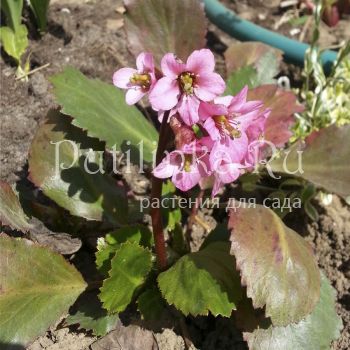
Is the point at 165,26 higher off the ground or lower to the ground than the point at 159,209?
higher

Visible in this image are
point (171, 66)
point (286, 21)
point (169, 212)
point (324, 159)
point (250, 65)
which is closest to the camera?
point (171, 66)

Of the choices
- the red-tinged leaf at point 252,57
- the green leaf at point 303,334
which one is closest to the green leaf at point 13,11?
the red-tinged leaf at point 252,57

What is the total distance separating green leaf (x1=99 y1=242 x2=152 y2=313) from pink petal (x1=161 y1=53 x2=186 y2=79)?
381 mm

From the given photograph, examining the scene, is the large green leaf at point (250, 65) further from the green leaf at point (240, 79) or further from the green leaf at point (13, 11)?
the green leaf at point (13, 11)

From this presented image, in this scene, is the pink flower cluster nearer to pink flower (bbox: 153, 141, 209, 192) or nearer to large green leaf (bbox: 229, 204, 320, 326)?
pink flower (bbox: 153, 141, 209, 192)

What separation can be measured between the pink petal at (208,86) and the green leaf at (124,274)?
1.21 ft

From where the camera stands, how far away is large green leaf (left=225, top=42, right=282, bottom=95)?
5.21 ft

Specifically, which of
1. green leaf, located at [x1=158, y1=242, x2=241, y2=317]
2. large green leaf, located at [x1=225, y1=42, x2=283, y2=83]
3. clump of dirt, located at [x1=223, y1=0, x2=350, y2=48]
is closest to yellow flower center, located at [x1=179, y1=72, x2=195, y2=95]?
green leaf, located at [x1=158, y1=242, x2=241, y2=317]

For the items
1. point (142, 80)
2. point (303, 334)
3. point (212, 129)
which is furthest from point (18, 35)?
point (303, 334)

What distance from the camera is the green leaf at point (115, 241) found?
1.22 m

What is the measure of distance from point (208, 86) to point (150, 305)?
1.77ft

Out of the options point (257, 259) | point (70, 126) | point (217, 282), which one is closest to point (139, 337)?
point (217, 282)

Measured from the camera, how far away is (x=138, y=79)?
3.31 ft

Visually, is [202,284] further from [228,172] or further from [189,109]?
[189,109]
